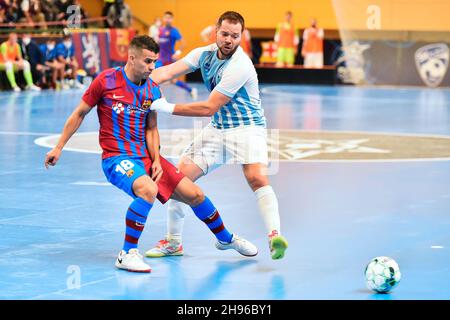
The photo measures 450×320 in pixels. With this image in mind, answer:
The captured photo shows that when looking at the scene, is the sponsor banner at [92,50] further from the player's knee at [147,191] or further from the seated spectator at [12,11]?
the player's knee at [147,191]

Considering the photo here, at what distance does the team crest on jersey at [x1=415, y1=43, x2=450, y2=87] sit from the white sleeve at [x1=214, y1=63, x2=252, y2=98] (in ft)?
90.3

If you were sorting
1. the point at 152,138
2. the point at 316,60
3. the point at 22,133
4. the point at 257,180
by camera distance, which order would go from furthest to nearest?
1. the point at 316,60
2. the point at 22,133
3. the point at 257,180
4. the point at 152,138

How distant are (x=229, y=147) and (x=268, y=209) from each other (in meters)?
0.63

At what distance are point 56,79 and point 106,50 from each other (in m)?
3.96

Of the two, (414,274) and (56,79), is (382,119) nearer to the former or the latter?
(56,79)

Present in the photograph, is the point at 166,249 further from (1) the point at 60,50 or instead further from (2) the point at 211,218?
(1) the point at 60,50

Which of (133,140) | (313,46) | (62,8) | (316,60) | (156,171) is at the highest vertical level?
(62,8)

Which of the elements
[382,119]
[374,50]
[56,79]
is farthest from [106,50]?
[382,119]

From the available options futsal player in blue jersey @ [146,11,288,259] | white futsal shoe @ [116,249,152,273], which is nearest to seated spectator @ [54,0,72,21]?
futsal player in blue jersey @ [146,11,288,259]

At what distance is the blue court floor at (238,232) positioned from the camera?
7.44 m

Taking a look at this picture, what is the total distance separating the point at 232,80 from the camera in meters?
8.42

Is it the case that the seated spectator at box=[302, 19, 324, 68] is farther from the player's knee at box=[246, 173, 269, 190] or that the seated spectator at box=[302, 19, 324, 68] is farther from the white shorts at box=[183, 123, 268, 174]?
the player's knee at box=[246, 173, 269, 190]

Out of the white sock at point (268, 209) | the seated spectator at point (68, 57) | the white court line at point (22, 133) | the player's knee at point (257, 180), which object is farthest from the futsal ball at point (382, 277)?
the seated spectator at point (68, 57)

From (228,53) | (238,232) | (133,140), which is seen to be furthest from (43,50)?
(133,140)
